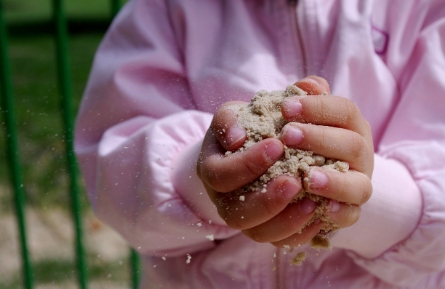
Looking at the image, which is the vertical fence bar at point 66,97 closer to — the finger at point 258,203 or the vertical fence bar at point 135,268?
the vertical fence bar at point 135,268

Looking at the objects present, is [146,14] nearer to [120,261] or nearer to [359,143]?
[359,143]

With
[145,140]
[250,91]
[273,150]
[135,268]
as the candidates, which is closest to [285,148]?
[273,150]

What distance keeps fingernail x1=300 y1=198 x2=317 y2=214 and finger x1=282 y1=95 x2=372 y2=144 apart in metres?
0.06

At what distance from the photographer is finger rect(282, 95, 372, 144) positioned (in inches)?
15.8

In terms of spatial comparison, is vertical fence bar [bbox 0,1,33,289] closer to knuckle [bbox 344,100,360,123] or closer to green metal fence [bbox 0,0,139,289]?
green metal fence [bbox 0,0,139,289]

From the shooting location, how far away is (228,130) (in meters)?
0.42

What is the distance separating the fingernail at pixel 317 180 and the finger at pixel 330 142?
0.7 inches

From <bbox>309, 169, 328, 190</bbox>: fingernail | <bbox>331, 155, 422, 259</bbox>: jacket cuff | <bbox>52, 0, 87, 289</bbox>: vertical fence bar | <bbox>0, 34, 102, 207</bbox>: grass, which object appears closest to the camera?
<bbox>309, 169, 328, 190</bbox>: fingernail

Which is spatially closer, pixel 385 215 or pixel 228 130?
pixel 228 130

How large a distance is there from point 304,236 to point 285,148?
8 cm

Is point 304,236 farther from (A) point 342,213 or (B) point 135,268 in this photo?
(B) point 135,268

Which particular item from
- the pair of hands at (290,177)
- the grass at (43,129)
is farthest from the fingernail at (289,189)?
the grass at (43,129)

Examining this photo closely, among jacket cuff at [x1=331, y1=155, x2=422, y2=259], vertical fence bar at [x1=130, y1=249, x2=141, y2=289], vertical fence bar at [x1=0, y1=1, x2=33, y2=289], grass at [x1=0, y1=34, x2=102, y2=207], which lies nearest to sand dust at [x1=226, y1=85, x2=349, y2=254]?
jacket cuff at [x1=331, y1=155, x2=422, y2=259]

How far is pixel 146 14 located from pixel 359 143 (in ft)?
1.27
